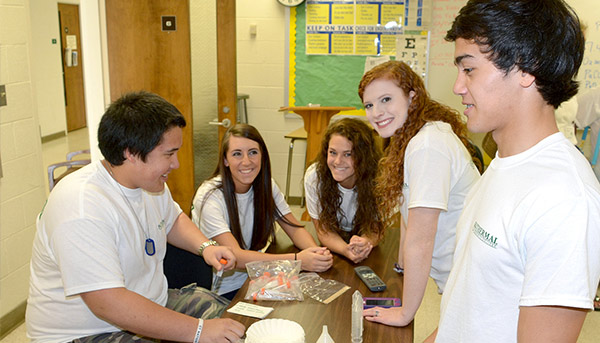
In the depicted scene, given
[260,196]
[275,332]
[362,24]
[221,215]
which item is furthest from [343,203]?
[362,24]

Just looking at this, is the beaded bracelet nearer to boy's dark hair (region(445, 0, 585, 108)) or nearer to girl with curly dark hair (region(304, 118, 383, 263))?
girl with curly dark hair (region(304, 118, 383, 263))

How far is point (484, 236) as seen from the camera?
0.89m

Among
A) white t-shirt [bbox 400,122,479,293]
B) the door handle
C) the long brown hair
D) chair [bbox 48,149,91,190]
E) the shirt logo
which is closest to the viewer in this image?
the shirt logo

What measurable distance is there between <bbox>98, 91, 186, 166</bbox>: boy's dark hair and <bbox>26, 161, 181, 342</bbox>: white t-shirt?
0.11m

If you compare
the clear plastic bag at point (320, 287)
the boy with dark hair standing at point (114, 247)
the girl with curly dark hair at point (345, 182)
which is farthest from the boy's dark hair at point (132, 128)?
the girl with curly dark hair at point (345, 182)

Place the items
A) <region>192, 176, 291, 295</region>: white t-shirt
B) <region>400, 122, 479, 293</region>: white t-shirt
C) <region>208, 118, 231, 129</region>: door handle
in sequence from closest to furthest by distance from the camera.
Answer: <region>400, 122, 479, 293</region>: white t-shirt < <region>192, 176, 291, 295</region>: white t-shirt < <region>208, 118, 231, 129</region>: door handle

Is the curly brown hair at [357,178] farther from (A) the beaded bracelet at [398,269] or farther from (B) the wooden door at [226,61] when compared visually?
(B) the wooden door at [226,61]

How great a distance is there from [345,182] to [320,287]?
0.80 m

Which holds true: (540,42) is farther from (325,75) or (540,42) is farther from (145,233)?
(325,75)

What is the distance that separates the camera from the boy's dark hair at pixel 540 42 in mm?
814

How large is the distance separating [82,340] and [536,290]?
1.27 m

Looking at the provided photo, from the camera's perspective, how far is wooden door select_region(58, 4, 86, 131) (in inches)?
342

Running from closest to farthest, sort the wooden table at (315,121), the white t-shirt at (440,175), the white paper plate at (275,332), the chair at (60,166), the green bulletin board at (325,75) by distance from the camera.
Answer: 1. the white paper plate at (275,332)
2. the white t-shirt at (440,175)
3. the chair at (60,166)
4. the wooden table at (315,121)
5. the green bulletin board at (325,75)

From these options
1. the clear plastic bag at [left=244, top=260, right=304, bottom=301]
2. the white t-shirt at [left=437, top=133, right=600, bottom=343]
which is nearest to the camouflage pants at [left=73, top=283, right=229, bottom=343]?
the clear plastic bag at [left=244, top=260, right=304, bottom=301]
